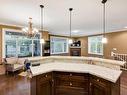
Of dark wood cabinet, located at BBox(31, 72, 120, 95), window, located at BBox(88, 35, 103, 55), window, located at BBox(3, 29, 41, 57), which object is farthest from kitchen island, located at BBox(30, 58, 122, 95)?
window, located at BBox(88, 35, 103, 55)

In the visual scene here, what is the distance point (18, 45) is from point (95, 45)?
6506 mm

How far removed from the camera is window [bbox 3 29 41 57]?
583cm

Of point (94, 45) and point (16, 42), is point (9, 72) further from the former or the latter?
point (94, 45)

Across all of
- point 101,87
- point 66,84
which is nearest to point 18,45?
point 66,84

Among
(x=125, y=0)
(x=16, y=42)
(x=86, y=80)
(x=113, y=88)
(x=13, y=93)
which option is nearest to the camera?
(x=113, y=88)

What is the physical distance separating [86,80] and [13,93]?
2344mm

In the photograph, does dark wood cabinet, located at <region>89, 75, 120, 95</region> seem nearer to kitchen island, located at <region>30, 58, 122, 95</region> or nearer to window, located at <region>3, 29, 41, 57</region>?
kitchen island, located at <region>30, 58, 122, 95</region>

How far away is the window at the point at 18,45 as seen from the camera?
5.83 metres

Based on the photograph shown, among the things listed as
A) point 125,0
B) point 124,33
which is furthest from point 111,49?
point 125,0

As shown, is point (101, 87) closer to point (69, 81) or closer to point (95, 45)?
point (69, 81)

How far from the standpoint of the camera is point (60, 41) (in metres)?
10.7

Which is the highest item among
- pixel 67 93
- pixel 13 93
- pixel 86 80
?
pixel 86 80

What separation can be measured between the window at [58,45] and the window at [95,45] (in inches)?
97.0

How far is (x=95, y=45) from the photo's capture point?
9703 mm
